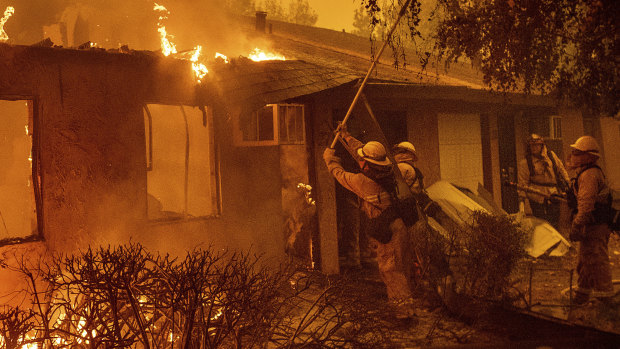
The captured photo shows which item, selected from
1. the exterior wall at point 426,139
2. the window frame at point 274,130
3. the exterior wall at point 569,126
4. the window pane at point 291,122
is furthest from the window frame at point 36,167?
the exterior wall at point 569,126

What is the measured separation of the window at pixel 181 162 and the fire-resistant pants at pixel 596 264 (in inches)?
201

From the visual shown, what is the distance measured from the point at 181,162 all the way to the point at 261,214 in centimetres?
320

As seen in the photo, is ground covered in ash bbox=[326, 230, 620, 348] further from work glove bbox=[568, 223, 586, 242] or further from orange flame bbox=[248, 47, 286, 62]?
orange flame bbox=[248, 47, 286, 62]

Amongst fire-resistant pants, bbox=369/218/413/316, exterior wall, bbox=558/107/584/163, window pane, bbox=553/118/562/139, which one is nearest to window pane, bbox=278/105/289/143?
fire-resistant pants, bbox=369/218/413/316

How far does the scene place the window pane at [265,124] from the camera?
7.72 meters

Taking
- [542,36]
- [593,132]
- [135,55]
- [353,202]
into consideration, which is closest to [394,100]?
[353,202]

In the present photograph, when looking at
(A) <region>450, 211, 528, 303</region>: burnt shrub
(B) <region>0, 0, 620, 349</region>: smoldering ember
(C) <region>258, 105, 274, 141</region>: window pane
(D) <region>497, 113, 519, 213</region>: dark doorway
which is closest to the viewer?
(B) <region>0, 0, 620, 349</region>: smoldering ember

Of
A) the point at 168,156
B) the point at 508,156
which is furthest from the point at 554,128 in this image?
the point at 168,156

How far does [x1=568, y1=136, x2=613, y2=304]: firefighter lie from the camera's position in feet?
22.2

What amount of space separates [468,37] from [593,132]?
1249 centimetres

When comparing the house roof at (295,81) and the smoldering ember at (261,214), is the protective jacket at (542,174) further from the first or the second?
the house roof at (295,81)

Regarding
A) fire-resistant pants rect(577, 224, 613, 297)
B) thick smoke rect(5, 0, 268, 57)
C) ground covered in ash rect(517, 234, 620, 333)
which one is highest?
thick smoke rect(5, 0, 268, 57)

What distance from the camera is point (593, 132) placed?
16.6 m

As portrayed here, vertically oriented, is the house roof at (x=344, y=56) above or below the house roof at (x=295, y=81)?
above
